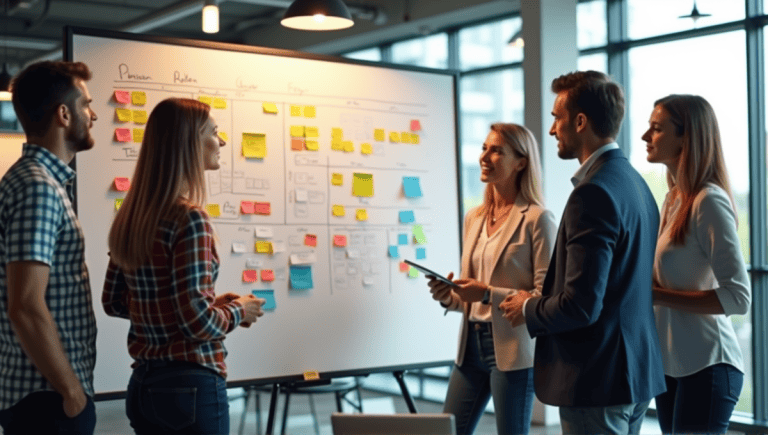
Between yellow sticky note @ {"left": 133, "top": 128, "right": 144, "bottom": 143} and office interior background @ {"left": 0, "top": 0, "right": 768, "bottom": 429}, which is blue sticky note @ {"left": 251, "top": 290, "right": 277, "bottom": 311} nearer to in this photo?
yellow sticky note @ {"left": 133, "top": 128, "right": 144, "bottom": 143}

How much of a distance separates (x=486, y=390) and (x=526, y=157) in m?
0.91

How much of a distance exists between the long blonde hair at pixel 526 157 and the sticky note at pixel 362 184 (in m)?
0.88

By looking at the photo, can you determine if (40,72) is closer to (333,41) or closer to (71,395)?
(71,395)

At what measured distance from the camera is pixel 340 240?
151 inches

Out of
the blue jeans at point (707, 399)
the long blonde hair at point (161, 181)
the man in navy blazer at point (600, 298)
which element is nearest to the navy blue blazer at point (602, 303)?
the man in navy blazer at point (600, 298)

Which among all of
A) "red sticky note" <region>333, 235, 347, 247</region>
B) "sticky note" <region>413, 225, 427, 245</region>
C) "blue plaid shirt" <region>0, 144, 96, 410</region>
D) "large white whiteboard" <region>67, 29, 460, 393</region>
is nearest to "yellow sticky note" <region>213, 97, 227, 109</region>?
"large white whiteboard" <region>67, 29, 460, 393</region>

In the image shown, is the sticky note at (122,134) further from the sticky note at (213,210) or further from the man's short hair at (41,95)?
the man's short hair at (41,95)

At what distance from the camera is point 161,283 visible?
2.16 metres

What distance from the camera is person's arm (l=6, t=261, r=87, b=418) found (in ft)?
6.48

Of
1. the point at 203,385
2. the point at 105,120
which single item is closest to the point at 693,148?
the point at 203,385

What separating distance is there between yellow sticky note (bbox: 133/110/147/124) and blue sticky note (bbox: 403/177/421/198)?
129 centimetres

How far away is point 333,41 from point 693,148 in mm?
5933

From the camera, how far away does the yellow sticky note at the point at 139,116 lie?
11.1 feet

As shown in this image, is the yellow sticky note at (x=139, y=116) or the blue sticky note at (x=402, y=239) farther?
the blue sticky note at (x=402, y=239)
